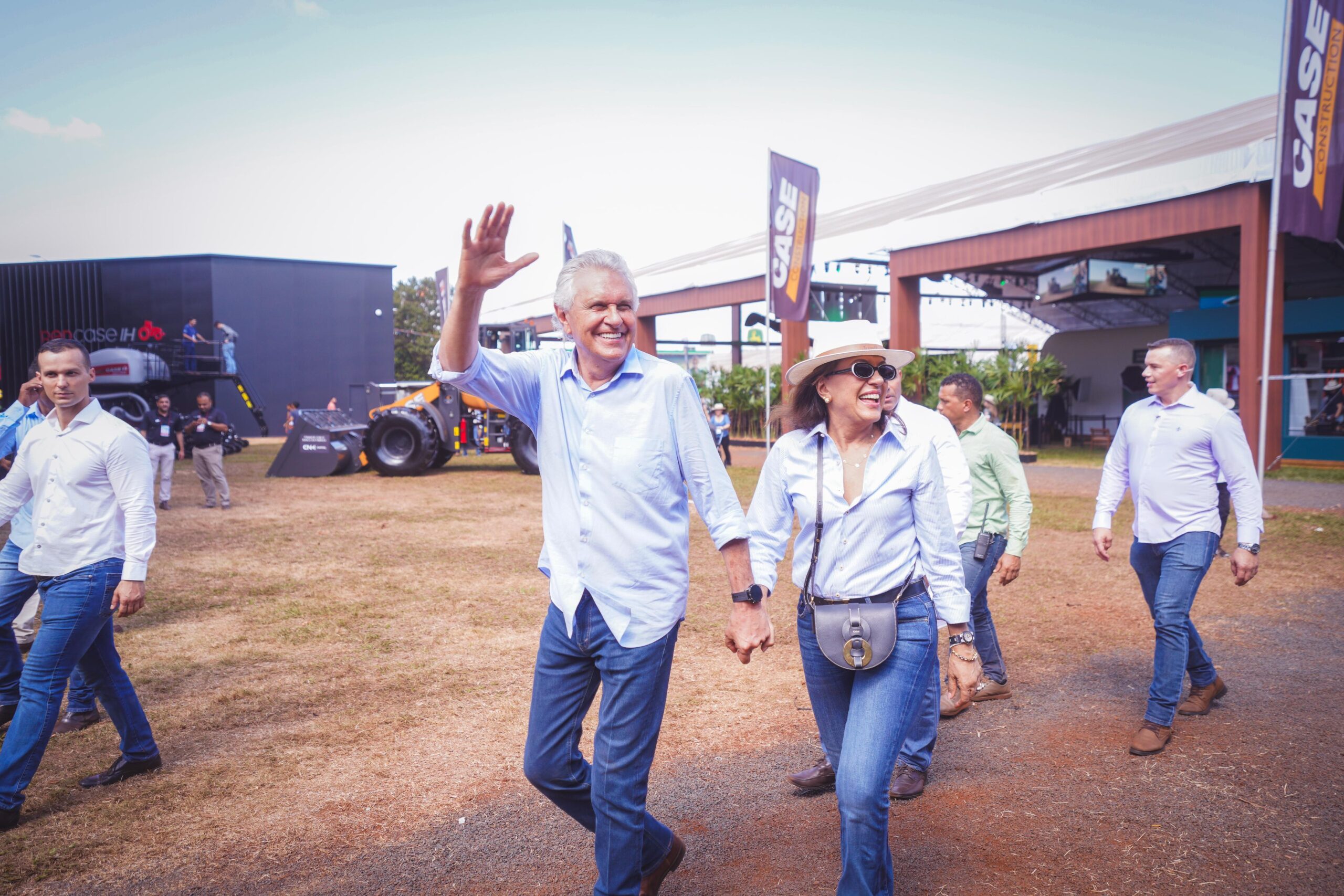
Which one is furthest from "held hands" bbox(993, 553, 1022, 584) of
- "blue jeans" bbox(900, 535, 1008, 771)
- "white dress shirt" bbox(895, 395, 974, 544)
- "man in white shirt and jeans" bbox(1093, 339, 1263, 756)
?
"man in white shirt and jeans" bbox(1093, 339, 1263, 756)

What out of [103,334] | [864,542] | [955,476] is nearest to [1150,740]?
[955,476]

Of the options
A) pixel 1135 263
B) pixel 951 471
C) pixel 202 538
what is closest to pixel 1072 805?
pixel 951 471

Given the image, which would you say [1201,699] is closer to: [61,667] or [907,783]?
[907,783]

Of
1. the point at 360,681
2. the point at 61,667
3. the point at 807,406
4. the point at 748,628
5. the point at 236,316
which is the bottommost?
the point at 360,681

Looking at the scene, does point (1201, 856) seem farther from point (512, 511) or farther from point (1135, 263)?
point (1135, 263)

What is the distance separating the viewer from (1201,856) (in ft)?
10.3

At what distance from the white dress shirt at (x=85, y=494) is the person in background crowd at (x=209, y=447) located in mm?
9459

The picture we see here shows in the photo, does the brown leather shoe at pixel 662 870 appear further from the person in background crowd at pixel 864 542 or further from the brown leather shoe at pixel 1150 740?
the brown leather shoe at pixel 1150 740

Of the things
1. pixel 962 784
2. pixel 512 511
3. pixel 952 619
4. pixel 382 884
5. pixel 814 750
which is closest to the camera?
pixel 952 619

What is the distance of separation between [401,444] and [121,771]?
15302 mm

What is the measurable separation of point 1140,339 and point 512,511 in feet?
79.5

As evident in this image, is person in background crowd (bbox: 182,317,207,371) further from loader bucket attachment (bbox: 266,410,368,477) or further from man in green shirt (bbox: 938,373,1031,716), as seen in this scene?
man in green shirt (bbox: 938,373,1031,716)

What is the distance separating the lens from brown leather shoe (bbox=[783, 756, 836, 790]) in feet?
12.4

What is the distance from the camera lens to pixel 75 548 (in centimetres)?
368
